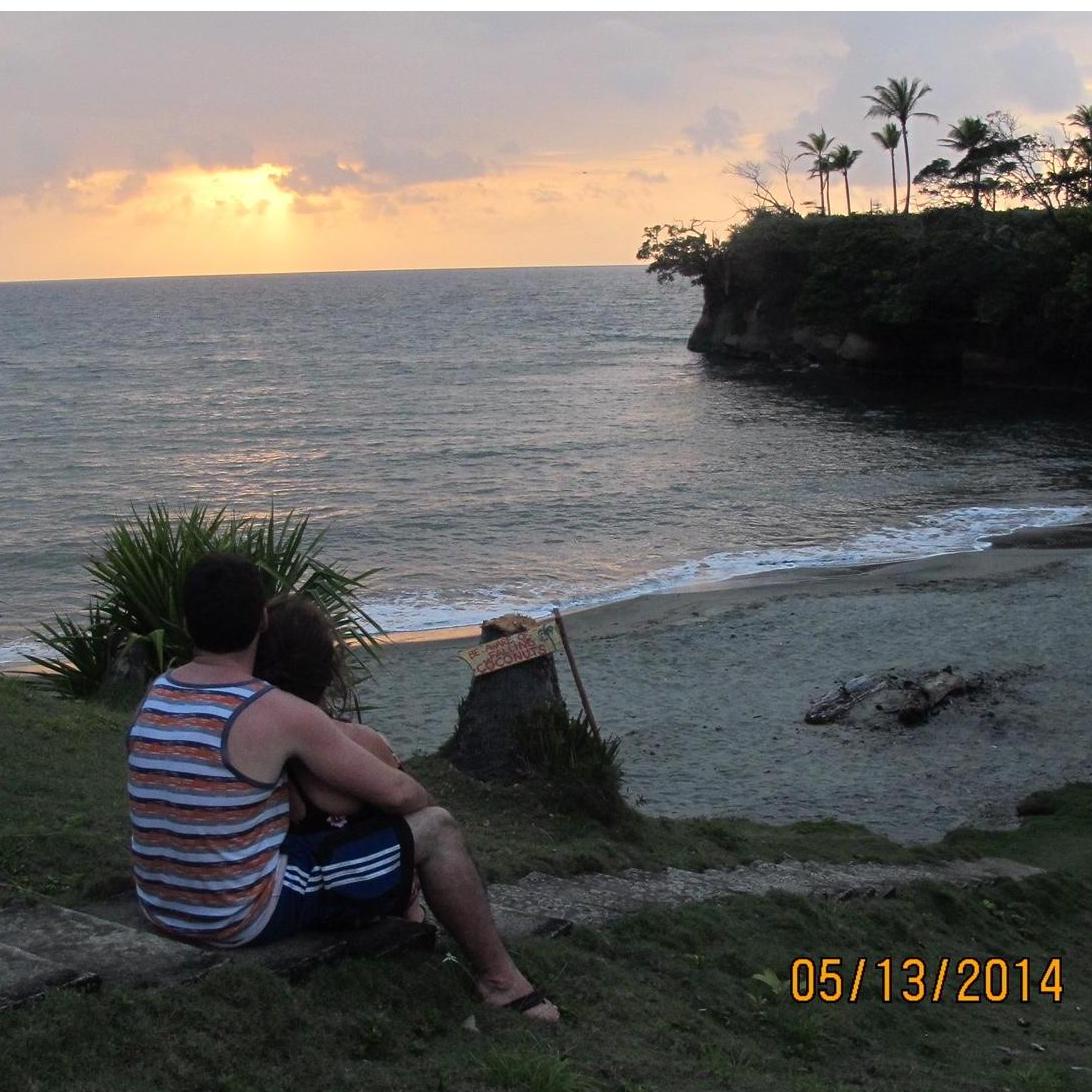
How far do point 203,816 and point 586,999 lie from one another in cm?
146

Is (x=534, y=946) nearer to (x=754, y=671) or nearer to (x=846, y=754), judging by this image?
(x=846, y=754)

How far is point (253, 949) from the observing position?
370 cm

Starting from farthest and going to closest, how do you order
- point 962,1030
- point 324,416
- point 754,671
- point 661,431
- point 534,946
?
point 324,416 → point 661,431 → point 754,671 → point 962,1030 → point 534,946

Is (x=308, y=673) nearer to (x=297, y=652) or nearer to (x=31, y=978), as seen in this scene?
(x=297, y=652)

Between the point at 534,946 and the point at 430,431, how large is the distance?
133 ft

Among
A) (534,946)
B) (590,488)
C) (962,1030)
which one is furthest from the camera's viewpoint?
(590,488)

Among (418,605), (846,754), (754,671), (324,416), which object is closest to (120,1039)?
(846,754)

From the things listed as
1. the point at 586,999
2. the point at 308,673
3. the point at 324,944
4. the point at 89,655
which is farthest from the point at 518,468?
the point at 324,944

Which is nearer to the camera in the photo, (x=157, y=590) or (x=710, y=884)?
(x=710, y=884)

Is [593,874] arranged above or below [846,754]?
above

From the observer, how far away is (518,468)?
36.1 meters

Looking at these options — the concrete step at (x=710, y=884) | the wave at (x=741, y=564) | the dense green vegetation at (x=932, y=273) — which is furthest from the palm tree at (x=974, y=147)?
the concrete step at (x=710, y=884)

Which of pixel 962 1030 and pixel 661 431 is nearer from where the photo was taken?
pixel 962 1030
